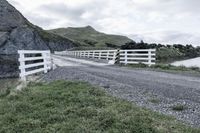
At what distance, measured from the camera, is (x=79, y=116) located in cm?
880

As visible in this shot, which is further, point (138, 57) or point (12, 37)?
point (12, 37)

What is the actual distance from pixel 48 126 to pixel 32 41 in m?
102

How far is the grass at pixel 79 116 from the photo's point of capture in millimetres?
A: 7816

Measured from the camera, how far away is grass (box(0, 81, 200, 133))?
782 centimetres

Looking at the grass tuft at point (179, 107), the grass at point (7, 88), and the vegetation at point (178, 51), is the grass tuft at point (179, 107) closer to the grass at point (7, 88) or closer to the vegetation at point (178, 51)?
the grass at point (7, 88)

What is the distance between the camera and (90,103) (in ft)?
32.7

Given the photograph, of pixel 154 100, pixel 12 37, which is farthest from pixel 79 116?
pixel 12 37

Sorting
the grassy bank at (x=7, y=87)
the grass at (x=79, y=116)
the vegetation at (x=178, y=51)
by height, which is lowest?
the vegetation at (x=178, y=51)

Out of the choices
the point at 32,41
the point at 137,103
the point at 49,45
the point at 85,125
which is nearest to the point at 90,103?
the point at 137,103

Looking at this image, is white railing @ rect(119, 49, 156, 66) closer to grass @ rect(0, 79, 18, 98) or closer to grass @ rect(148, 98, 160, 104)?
grass @ rect(0, 79, 18, 98)

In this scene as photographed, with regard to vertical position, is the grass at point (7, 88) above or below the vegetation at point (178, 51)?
above

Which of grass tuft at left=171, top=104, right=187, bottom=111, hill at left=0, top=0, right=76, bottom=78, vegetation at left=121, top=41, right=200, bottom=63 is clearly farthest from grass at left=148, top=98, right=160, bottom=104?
vegetation at left=121, top=41, right=200, bottom=63

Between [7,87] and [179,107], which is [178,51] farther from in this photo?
[179,107]

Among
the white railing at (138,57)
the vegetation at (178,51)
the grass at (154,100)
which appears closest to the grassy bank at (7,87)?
the grass at (154,100)
